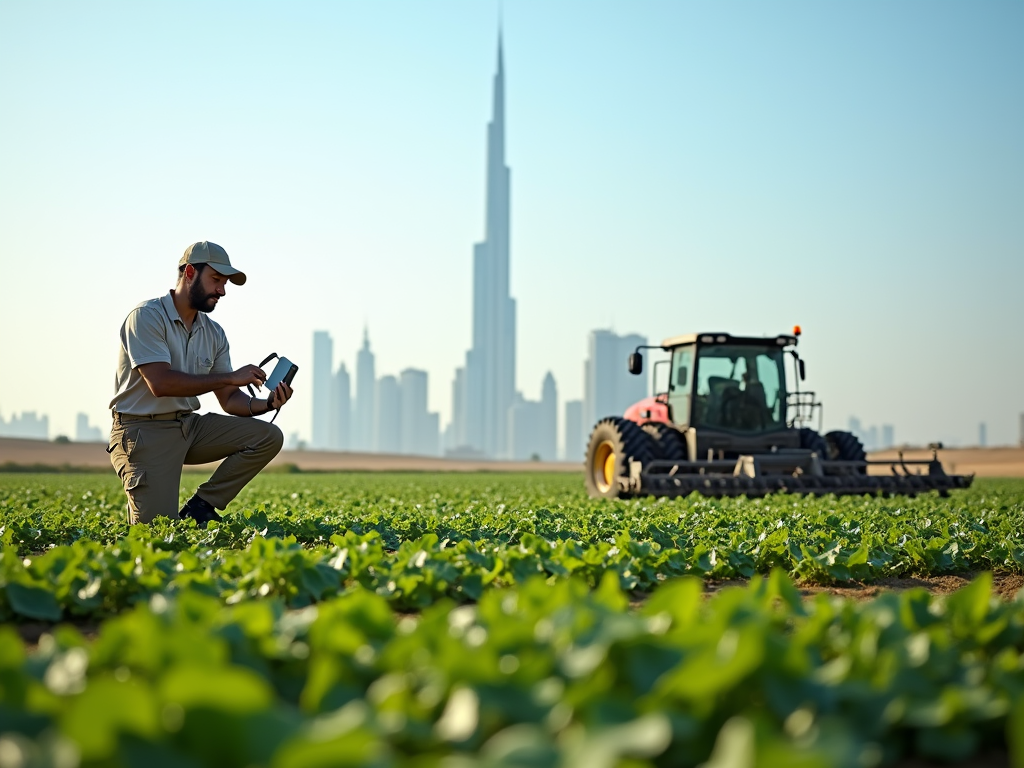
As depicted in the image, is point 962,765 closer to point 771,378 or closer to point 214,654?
point 214,654

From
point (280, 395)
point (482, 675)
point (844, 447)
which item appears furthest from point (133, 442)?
point (844, 447)

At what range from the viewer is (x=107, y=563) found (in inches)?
151

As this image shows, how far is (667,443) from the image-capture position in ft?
42.7

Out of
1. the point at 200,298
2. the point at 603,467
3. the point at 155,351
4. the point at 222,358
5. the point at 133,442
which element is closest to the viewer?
the point at 155,351

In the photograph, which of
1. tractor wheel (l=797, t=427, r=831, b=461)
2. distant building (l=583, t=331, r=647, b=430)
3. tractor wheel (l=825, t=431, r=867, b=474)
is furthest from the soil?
distant building (l=583, t=331, r=647, b=430)

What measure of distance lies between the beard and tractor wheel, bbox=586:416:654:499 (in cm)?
702

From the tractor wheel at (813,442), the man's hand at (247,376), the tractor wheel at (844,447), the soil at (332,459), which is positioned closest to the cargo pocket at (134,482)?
the man's hand at (247,376)

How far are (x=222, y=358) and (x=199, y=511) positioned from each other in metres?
1.27

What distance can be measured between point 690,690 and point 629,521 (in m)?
5.63

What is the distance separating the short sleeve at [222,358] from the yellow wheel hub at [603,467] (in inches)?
293

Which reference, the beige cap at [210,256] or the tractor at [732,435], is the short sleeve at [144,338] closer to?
the beige cap at [210,256]

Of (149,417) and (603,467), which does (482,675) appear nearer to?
(149,417)

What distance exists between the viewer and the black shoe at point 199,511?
701cm

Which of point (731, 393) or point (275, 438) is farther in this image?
point (731, 393)
